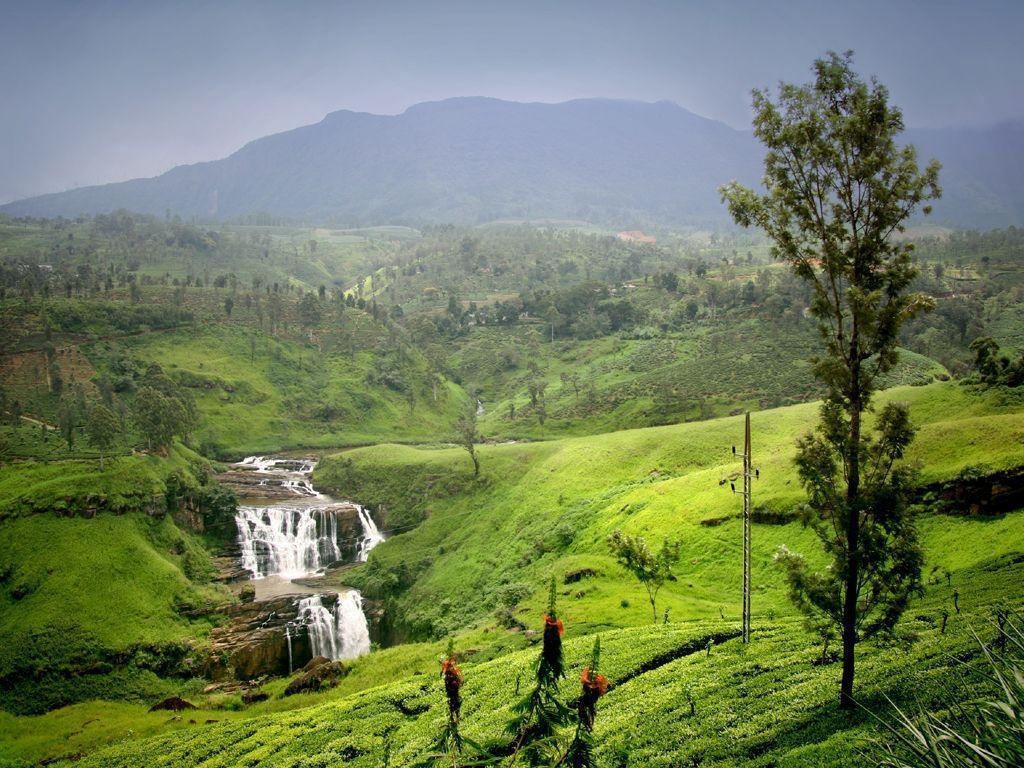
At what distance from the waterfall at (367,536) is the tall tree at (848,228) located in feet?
201

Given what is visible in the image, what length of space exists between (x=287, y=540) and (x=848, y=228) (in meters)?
66.0

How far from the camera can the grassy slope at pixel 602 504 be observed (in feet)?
130

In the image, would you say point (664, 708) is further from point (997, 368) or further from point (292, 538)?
point (292, 538)

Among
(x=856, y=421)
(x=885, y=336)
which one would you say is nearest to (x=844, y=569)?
(x=856, y=421)

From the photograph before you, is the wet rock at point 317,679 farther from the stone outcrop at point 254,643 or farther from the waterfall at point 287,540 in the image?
the waterfall at point 287,540

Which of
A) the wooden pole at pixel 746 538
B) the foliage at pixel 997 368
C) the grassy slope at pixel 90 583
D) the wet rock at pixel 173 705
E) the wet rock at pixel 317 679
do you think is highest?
the foliage at pixel 997 368

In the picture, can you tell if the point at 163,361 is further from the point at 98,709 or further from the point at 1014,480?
the point at 1014,480

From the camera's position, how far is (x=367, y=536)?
245ft

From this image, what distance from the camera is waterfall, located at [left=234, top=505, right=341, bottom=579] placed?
6769 cm

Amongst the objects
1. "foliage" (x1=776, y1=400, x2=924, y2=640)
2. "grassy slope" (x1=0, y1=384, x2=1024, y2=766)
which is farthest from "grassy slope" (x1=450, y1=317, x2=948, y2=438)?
"foliage" (x1=776, y1=400, x2=924, y2=640)

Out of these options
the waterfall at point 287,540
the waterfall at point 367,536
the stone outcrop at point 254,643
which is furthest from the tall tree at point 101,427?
the waterfall at point 367,536

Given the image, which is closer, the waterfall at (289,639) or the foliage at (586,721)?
the foliage at (586,721)

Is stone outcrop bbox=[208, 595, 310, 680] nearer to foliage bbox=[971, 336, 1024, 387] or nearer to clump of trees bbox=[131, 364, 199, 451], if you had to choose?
clump of trees bbox=[131, 364, 199, 451]

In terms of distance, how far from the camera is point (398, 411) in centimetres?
13025
